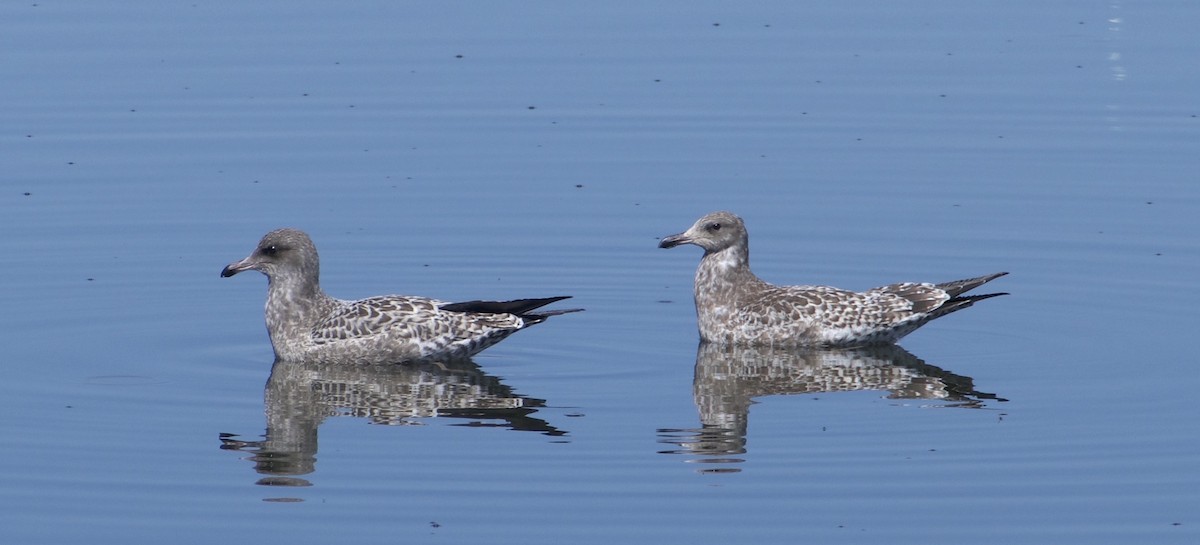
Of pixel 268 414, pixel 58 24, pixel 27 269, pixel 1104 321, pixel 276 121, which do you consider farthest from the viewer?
pixel 58 24

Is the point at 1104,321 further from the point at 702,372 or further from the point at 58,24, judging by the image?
the point at 58,24

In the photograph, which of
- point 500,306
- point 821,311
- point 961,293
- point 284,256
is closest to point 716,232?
point 821,311

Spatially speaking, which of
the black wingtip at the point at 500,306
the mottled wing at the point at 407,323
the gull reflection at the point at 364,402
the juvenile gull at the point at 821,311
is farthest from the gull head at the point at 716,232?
the gull reflection at the point at 364,402

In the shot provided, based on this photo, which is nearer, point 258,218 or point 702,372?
point 702,372

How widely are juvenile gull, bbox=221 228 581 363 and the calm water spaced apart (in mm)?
249

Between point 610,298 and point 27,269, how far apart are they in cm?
451

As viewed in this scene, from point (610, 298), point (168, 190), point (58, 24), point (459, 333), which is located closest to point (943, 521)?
point (459, 333)

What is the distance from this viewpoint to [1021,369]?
15.9 meters

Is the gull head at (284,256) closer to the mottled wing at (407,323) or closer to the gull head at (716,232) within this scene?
the mottled wing at (407,323)

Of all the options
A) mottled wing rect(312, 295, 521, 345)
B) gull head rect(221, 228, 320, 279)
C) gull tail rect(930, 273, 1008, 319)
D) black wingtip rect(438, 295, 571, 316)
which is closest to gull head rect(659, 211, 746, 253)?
gull tail rect(930, 273, 1008, 319)

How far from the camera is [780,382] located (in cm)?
1582

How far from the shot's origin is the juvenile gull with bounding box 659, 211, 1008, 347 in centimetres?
1705

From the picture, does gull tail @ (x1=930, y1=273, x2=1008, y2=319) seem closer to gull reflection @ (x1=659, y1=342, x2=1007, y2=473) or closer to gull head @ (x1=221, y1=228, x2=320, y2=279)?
gull reflection @ (x1=659, y1=342, x2=1007, y2=473)

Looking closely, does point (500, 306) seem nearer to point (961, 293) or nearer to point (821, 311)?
point (821, 311)
